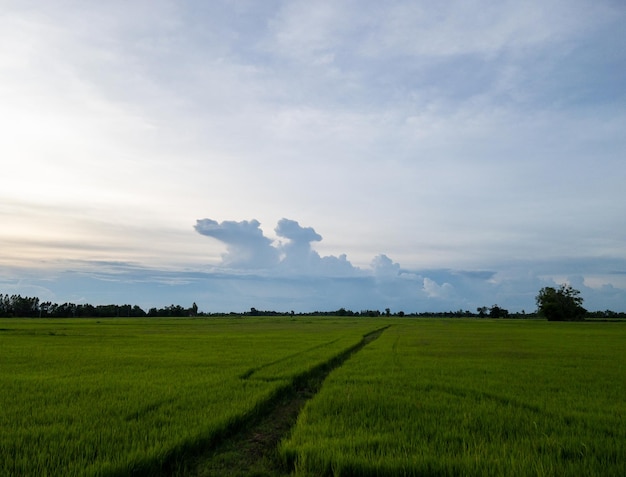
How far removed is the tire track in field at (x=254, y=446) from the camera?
5238mm

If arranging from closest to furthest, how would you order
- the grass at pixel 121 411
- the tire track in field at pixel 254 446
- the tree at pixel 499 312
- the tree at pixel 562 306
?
the grass at pixel 121 411, the tire track in field at pixel 254 446, the tree at pixel 562 306, the tree at pixel 499 312

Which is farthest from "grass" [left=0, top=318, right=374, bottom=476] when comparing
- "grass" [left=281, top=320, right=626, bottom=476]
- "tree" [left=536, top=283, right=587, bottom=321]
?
"tree" [left=536, top=283, right=587, bottom=321]

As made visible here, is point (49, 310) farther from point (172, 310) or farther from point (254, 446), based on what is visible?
point (254, 446)

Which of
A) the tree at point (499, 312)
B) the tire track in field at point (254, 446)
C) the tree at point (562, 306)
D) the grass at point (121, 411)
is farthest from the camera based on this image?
the tree at point (499, 312)

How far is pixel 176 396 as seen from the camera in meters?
8.93

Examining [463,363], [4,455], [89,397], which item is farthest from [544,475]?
[463,363]

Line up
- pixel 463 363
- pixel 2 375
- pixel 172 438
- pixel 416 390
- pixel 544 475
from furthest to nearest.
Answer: pixel 463 363 → pixel 2 375 → pixel 416 390 → pixel 172 438 → pixel 544 475

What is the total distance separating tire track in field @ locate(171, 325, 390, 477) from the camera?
5238mm

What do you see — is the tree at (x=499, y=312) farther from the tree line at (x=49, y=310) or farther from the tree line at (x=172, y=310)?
the tree line at (x=49, y=310)

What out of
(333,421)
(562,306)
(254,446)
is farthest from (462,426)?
(562,306)

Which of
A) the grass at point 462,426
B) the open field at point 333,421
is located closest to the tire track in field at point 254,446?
the open field at point 333,421

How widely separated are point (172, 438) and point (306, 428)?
6.84 feet

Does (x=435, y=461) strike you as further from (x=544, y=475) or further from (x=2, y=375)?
(x=2, y=375)

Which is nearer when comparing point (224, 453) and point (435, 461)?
point (435, 461)
